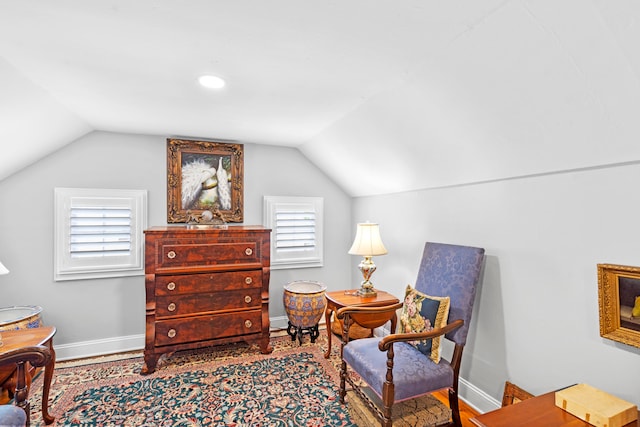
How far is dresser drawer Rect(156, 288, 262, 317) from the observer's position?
10.3 ft

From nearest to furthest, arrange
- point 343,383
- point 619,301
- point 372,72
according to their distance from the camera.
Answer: point 619,301 → point 372,72 → point 343,383

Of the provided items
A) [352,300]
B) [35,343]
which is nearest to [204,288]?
[35,343]

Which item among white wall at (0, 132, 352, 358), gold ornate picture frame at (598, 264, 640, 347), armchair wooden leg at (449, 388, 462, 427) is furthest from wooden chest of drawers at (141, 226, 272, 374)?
gold ornate picture frame at (598, 264, 640, 347)

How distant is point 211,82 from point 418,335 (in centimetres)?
225

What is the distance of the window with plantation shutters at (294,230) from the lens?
425cm

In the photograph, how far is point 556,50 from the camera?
58.1 inches

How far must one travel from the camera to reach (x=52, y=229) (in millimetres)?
3395

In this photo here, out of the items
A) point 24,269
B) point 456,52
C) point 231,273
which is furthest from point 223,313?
point 456,52

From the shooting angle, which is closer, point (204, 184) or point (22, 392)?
point (22, 392)

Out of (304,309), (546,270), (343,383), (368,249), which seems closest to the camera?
(546,270)

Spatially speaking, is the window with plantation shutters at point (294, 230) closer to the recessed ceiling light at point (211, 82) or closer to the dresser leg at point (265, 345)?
the dresser leg at point (265, 345)

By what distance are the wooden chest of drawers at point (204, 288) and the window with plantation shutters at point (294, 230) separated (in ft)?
2.55

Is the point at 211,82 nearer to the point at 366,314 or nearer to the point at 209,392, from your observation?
the point at 366,314

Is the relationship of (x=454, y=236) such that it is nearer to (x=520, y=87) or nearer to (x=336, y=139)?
(x=520, y=87)
